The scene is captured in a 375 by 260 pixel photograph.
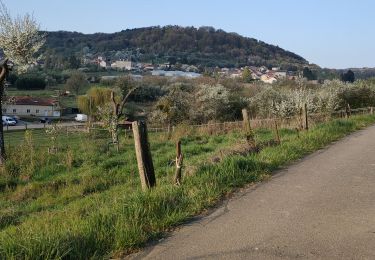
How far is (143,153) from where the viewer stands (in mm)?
7328

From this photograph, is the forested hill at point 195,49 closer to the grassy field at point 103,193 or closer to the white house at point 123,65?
the white house at point 123,65

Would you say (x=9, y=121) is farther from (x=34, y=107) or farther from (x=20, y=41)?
(x=20, y=41)

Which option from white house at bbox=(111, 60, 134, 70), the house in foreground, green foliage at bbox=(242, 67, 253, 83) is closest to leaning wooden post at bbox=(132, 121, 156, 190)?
green foliage at bbox=(242, 67, 253, 83)

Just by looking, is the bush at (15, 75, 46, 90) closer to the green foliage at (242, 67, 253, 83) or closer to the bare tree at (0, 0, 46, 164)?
the green foliage at (242, 67, 253, 83)

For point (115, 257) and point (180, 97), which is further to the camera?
point (180, 97)

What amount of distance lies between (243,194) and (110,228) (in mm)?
2991

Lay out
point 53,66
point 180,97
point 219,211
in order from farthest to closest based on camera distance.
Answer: point 53,66 < point 180,97 < point 219,211

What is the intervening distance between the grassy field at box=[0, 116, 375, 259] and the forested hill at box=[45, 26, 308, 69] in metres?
159

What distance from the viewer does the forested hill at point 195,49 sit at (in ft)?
589

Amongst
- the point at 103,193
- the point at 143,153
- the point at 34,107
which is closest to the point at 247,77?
the point at 34,107

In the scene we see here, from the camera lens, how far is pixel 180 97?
5225 cm

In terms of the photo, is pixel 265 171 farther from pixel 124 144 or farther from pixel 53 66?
pixel 53 66

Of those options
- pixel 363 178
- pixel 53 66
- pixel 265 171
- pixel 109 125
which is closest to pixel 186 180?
pixel 265 171

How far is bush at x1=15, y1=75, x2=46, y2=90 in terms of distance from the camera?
104131 millimetres
